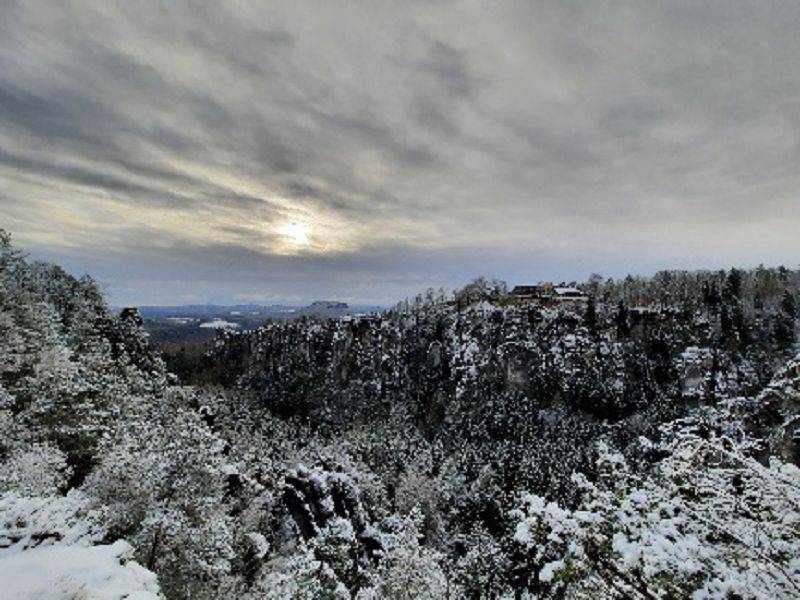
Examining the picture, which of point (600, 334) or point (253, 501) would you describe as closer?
point (253, 501)

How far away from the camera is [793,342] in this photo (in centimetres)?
15038

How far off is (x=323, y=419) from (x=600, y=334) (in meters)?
115

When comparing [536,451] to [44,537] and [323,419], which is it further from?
[44,537]

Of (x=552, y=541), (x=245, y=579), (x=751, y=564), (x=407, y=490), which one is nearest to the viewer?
(x=751, y=564)

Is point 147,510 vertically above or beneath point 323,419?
above

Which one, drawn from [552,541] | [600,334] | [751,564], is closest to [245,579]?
[552,541]

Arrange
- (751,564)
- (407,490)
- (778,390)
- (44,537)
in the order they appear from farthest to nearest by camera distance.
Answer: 1. (407,490)
2. (44,537)
3. (778,390)
4. (751,564)

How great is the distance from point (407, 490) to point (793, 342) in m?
144

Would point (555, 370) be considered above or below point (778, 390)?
below

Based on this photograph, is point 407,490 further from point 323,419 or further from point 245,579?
point 323,419

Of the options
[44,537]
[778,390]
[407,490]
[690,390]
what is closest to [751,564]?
[778,390]

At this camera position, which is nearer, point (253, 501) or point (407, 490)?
→ point (253, 501)

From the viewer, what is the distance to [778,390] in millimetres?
6848

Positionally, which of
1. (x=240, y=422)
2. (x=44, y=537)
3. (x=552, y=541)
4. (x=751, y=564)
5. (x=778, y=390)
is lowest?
(x=240, y=422)
